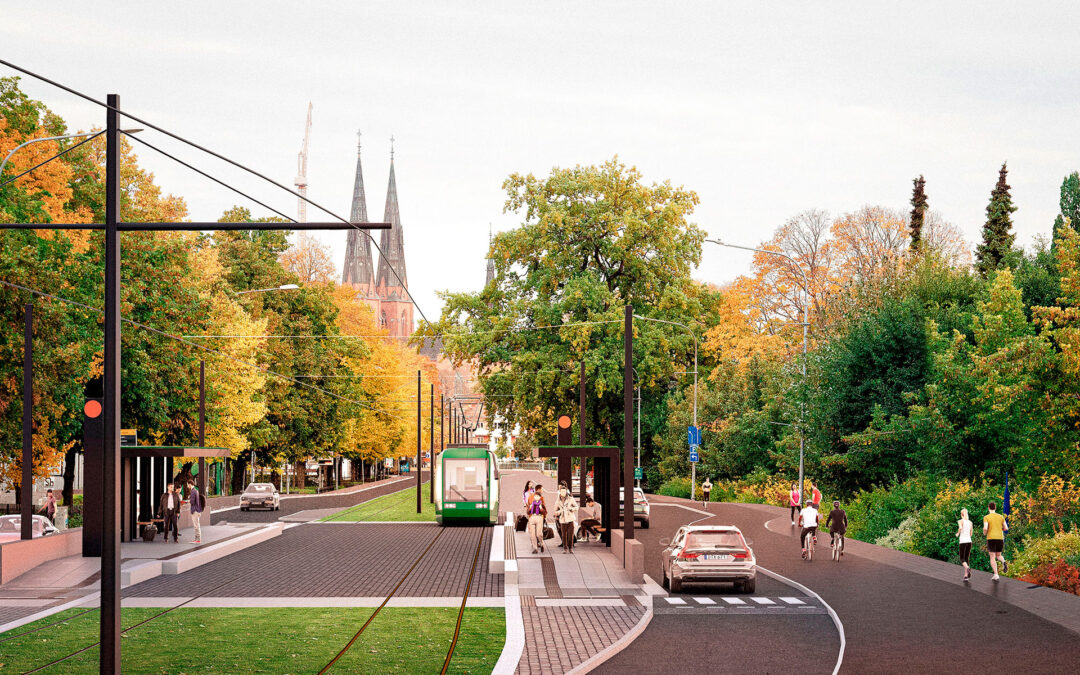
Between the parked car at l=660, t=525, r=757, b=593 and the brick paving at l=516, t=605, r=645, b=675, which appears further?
the parked car at l=660, t=525, r=757, b=593

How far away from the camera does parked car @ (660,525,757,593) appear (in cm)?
2175

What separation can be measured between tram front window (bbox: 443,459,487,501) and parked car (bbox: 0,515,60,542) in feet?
48.0

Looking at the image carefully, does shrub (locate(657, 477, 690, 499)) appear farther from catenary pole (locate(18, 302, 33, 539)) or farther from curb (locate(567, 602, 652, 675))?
curb (locate(567, 602, 652, 675))

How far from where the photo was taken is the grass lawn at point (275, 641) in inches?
563

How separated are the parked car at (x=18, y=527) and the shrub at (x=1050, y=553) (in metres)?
22.8

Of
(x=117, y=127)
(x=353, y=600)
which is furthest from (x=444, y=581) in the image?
(x=117, y=127)

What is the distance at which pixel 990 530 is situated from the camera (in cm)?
2394

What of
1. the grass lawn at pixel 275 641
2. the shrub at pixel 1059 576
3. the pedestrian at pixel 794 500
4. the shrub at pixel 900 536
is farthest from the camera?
the pedestrian at pixel 794 500

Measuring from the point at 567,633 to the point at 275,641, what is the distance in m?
4.26

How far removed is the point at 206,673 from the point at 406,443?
88.3 meters

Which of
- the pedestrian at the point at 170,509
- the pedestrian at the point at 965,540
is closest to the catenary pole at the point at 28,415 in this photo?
the pedestrian at the point at 170,509

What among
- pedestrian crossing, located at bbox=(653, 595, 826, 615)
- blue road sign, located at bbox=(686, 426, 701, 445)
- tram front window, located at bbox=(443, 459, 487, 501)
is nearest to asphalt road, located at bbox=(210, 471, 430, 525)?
tram front window, located at bbox=(443, 459, 487, 501)

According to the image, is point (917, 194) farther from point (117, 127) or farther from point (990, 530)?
point (117, 127)

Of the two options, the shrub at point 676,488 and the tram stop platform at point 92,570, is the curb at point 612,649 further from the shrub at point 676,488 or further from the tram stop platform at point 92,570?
the shrub at point 676,488
